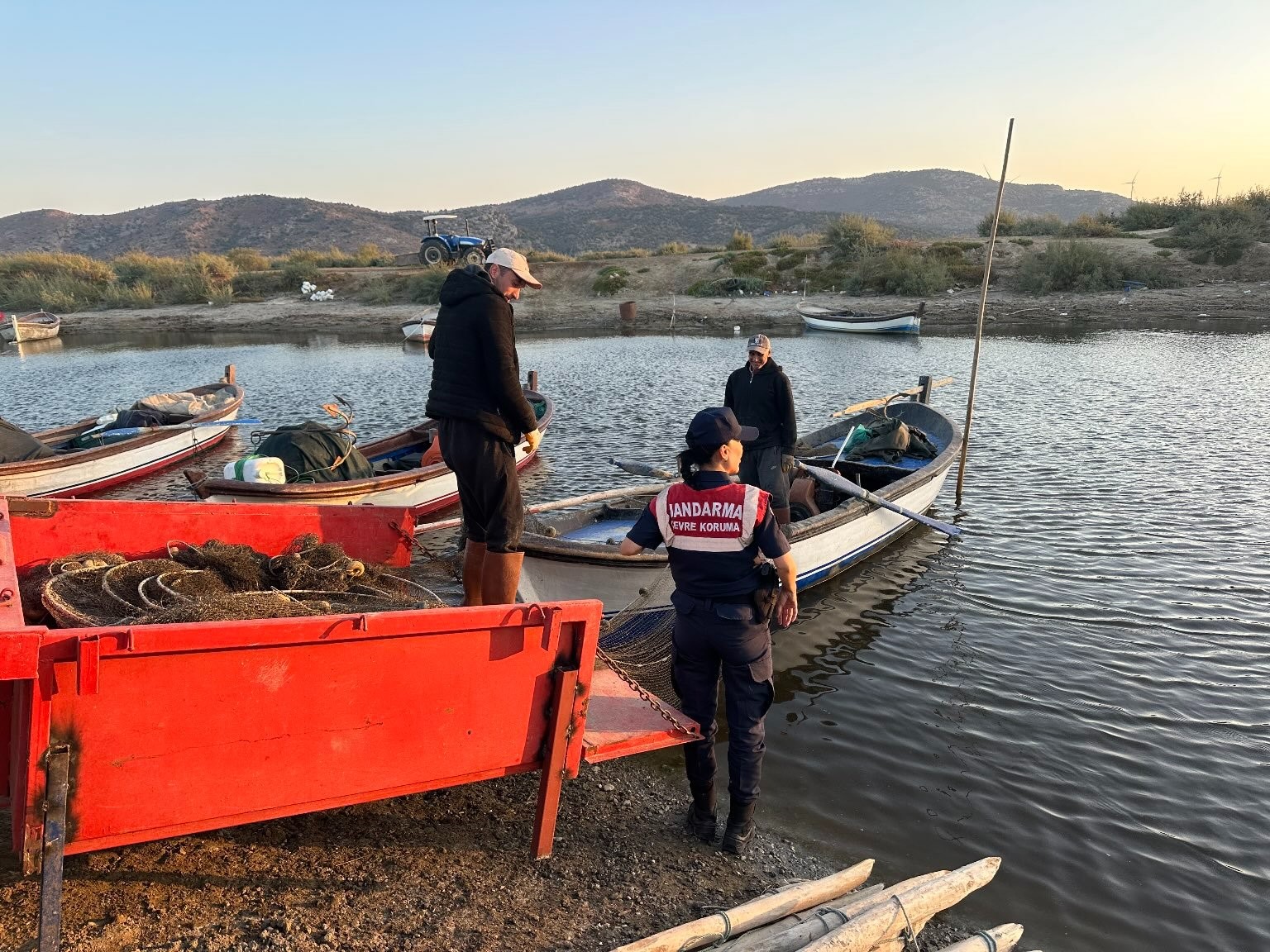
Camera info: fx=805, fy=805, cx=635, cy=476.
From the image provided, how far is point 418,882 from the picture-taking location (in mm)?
3627

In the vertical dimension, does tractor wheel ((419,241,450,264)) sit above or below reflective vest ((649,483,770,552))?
above

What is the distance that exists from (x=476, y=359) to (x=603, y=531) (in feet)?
11.5

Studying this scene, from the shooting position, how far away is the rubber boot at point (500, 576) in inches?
186

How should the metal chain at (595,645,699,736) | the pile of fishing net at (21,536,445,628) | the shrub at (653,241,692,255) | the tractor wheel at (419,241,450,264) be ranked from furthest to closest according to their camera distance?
the shrub at (653,241,692,255) → the tractor wheel at (419,241,450,264) → the metal chain at (595,645,699,736) → the pile of fishing net at (21,536,445,628)

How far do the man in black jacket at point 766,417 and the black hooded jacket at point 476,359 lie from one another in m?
3.30

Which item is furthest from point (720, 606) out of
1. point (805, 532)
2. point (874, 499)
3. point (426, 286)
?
point (426, 286)

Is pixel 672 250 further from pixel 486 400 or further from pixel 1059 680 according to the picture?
pixel 486 400

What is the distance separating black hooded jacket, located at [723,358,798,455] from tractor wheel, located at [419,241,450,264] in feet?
143

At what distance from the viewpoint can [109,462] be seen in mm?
11641

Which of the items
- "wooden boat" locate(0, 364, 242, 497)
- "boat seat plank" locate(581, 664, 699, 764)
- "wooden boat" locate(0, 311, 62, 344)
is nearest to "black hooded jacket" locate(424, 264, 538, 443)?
"boat seat plank" locate(581, 664, 699, 764)

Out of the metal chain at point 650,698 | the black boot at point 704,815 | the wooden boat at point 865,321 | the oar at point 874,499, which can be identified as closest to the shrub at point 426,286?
the wooden boat at point 865,321

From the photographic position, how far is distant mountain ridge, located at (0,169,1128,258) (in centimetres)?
10700

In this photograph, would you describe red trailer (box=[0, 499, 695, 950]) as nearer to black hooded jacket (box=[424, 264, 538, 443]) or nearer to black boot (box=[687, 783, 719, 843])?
black boot (box=[687, 783, 719, 843])

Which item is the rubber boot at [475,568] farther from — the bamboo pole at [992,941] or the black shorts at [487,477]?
the bamboo pole at [992,941]
